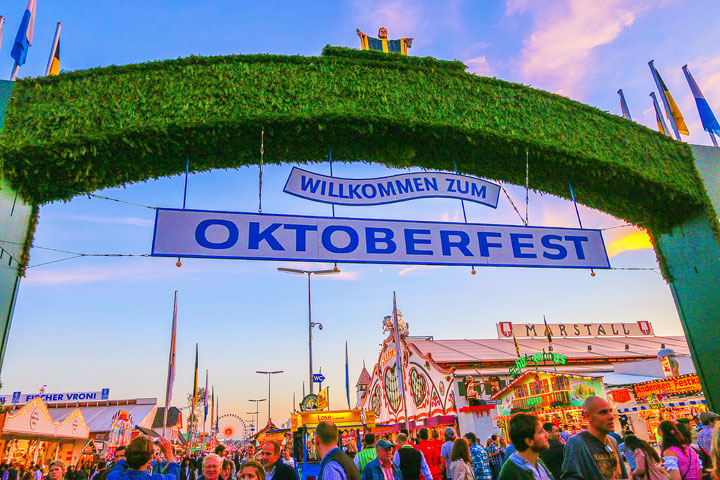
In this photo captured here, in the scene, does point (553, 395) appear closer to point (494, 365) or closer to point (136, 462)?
point (494, 365)

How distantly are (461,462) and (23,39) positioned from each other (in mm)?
9482

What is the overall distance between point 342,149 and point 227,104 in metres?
2.02

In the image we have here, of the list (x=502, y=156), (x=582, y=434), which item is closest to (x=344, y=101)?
(x=502, y=156)

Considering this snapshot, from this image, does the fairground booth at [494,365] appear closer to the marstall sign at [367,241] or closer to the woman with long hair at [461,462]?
the marstall sign at [367,241]

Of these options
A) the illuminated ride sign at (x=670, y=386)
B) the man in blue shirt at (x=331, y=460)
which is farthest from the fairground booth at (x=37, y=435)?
the illuminated ride sign at (x=670, y=386)

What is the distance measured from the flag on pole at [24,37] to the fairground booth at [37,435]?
12702 millimetres

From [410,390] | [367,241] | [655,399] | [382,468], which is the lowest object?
[382,468]

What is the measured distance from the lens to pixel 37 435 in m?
20.0

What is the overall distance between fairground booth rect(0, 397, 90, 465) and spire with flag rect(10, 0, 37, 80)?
1267 centimetres

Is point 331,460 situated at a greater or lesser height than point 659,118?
lesser

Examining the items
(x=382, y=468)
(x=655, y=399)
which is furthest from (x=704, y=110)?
(x=655, y=399)

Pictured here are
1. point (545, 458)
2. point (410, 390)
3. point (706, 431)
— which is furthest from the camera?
point (410, 390)

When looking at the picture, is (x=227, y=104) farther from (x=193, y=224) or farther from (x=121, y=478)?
(x=121, y=478)

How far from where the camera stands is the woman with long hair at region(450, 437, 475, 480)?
690cm
